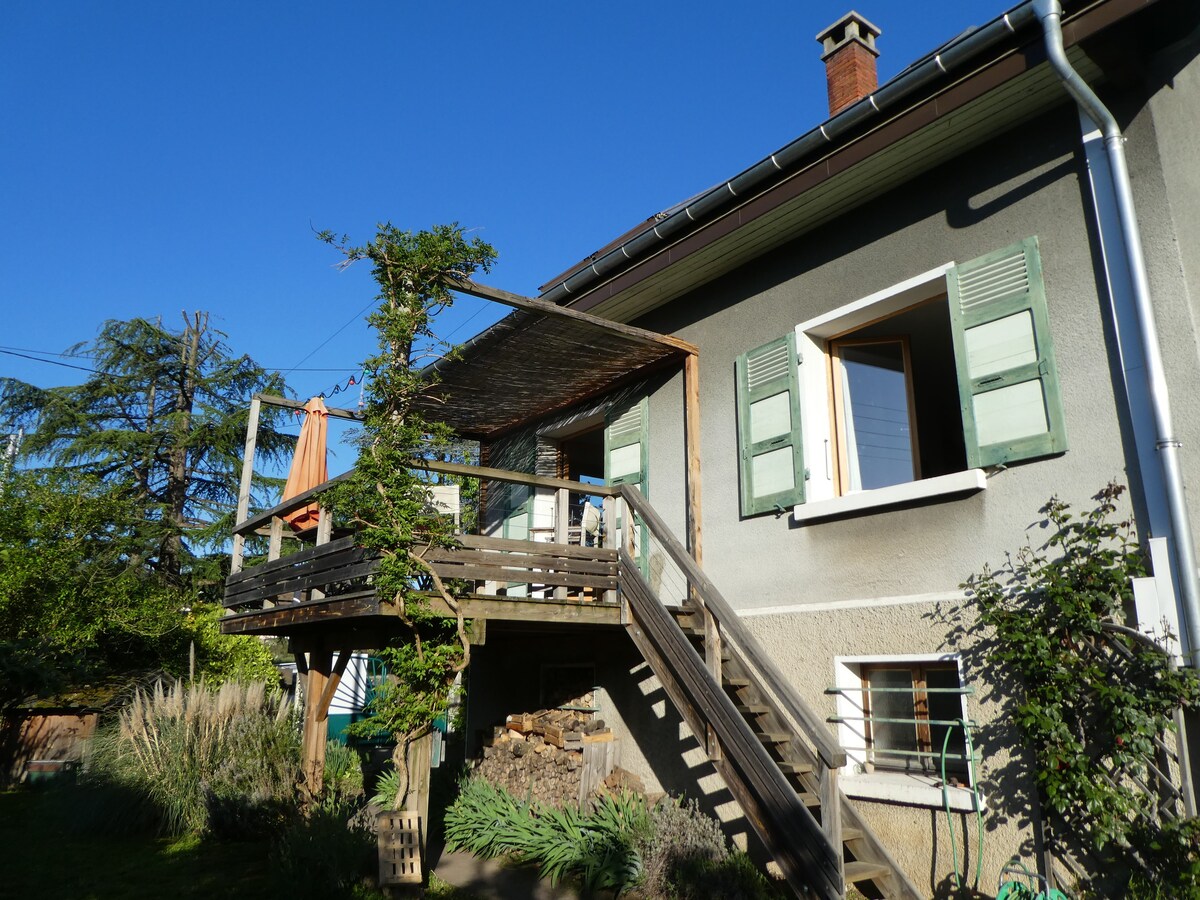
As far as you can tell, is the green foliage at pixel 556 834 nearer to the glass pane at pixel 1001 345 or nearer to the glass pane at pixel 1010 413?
the glass pane at pixel 1010 413

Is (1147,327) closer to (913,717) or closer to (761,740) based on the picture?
(913,717)

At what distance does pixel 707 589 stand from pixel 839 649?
1.08m

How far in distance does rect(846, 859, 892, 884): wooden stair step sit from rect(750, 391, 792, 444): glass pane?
3110 millimetres

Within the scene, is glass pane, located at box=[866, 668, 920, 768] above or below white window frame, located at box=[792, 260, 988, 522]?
below

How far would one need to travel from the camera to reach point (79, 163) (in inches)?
580

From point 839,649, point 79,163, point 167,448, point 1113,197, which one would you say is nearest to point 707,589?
point 839,649

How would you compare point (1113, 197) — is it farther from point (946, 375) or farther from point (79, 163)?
point (79, 163)

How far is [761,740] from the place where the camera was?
5602 mm

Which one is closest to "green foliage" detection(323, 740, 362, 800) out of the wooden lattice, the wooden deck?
the wooden deck

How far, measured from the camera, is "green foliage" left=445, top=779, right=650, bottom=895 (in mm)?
6516

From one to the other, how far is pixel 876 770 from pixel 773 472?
229 centimetres

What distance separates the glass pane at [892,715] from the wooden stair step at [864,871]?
3.02ft

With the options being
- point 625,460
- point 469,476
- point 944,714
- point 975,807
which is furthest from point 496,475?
point 975,807

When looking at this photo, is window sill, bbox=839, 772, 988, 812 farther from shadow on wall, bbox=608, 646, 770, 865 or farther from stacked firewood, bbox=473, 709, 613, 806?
stacked firewood, bbox=473, 709, 613, 806
